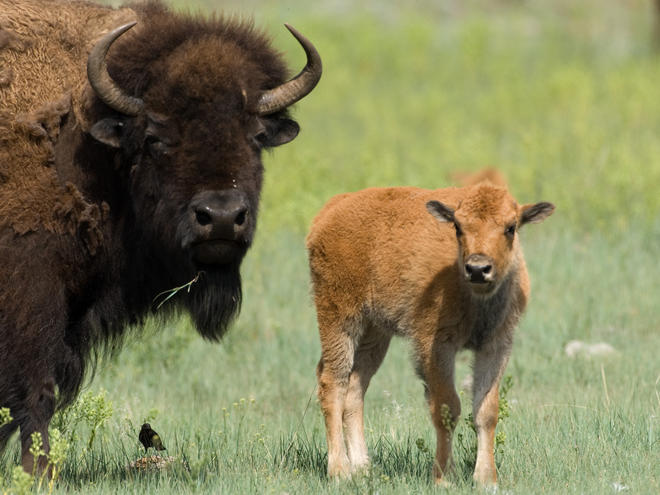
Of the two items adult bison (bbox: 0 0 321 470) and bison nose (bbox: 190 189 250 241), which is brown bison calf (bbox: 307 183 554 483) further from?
bison nose (bbox: 190 189 250 241)

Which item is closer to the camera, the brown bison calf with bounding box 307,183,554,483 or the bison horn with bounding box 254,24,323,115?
the brown bison calf with bounding box 307,183,554,483

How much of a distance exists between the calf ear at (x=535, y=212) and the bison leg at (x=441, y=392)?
88 cm

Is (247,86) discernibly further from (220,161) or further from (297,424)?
(297,424)

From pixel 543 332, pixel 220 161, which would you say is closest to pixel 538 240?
pixel 543 332

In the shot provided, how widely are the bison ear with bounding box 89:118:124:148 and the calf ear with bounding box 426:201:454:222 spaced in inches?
76.6

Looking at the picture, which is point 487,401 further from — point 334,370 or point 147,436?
point 147,436

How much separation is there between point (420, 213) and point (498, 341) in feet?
3.26

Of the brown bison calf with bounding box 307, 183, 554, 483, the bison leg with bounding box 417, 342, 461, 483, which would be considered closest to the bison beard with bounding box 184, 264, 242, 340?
the brown bison calf with bounding box 307, 183, 554, 483

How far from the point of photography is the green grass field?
6578 mm

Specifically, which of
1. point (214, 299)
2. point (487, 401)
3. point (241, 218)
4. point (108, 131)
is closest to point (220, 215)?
point (241, 218)

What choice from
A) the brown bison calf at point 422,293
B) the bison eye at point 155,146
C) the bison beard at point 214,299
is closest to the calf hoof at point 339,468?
the brown bison calf at point 422,293

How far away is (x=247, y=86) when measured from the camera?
6766 mm

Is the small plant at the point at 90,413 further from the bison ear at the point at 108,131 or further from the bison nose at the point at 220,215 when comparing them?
the bison ear at the point at 108,131

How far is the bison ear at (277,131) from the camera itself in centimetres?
696
